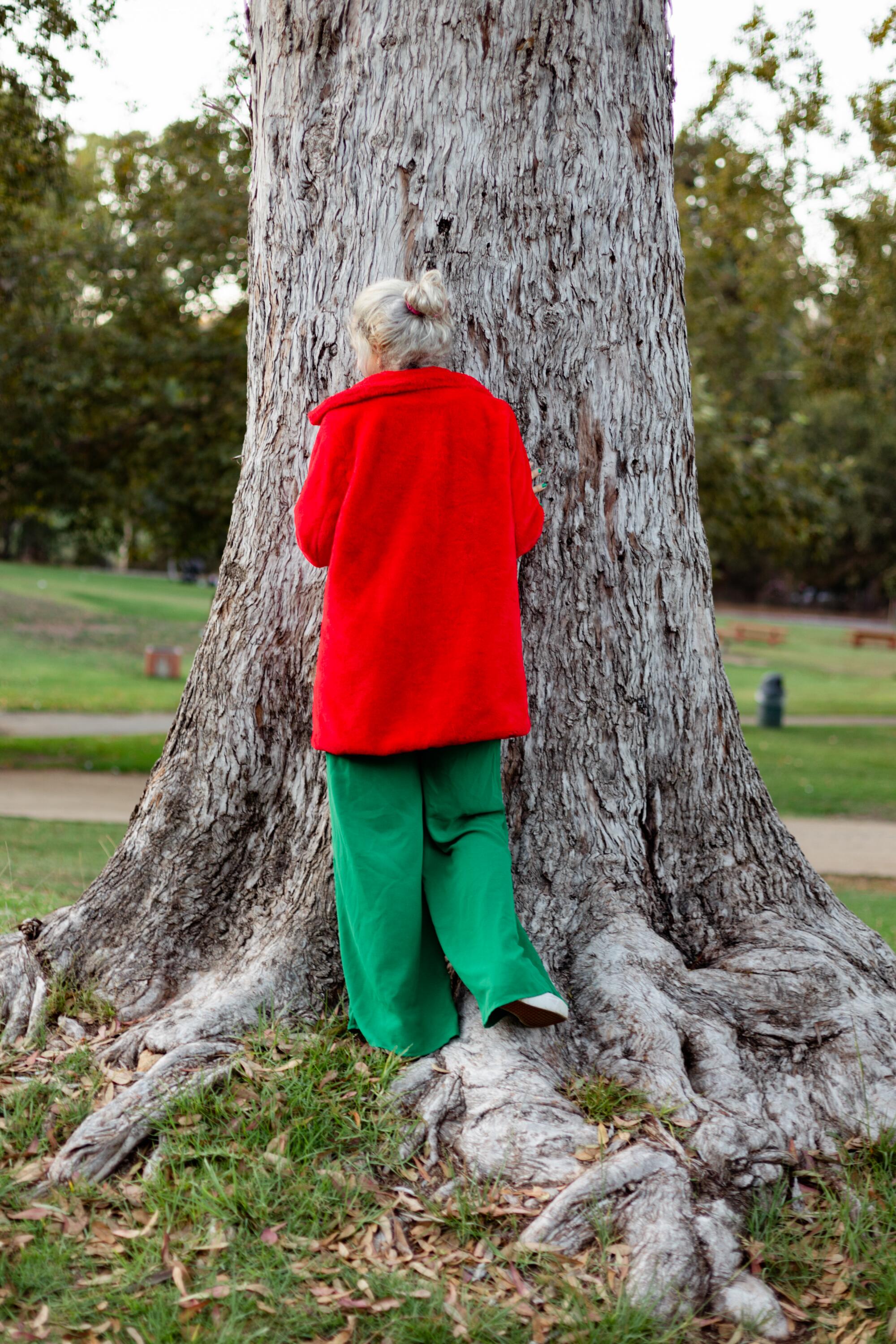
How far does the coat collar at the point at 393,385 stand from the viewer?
3.00 metres

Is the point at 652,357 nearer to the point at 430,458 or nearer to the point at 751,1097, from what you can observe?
the point at 430,458

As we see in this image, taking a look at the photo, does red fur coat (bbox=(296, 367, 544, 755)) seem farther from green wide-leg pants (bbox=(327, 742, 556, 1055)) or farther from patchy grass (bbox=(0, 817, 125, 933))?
patchy grass (bbox=(0, 817, 125, 933))

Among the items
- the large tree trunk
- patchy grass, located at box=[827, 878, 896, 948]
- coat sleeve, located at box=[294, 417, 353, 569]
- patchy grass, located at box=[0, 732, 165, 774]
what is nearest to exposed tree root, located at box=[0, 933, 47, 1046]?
the large tree trunk

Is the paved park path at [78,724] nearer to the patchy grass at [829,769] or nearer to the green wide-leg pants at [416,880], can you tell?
the patchy grass at [829,769]

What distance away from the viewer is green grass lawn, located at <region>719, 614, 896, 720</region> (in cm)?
2395

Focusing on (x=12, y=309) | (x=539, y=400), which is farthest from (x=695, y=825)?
(x=12, y=309)

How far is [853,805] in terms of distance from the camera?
1212 cm

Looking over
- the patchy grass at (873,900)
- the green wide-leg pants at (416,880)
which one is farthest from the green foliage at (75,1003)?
the patchy grass at (873,900)

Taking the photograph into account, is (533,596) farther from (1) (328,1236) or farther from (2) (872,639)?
(2) (872,639)

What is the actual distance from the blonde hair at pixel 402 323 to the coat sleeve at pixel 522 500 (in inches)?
12.1

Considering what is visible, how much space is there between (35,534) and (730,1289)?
54.3 meters

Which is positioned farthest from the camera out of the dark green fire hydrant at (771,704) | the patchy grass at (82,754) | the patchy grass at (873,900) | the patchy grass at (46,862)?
the dark green fire hydrant at (771,704)

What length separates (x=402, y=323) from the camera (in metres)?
2.96

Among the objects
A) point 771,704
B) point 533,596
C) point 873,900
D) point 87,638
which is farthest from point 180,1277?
point 87,638
